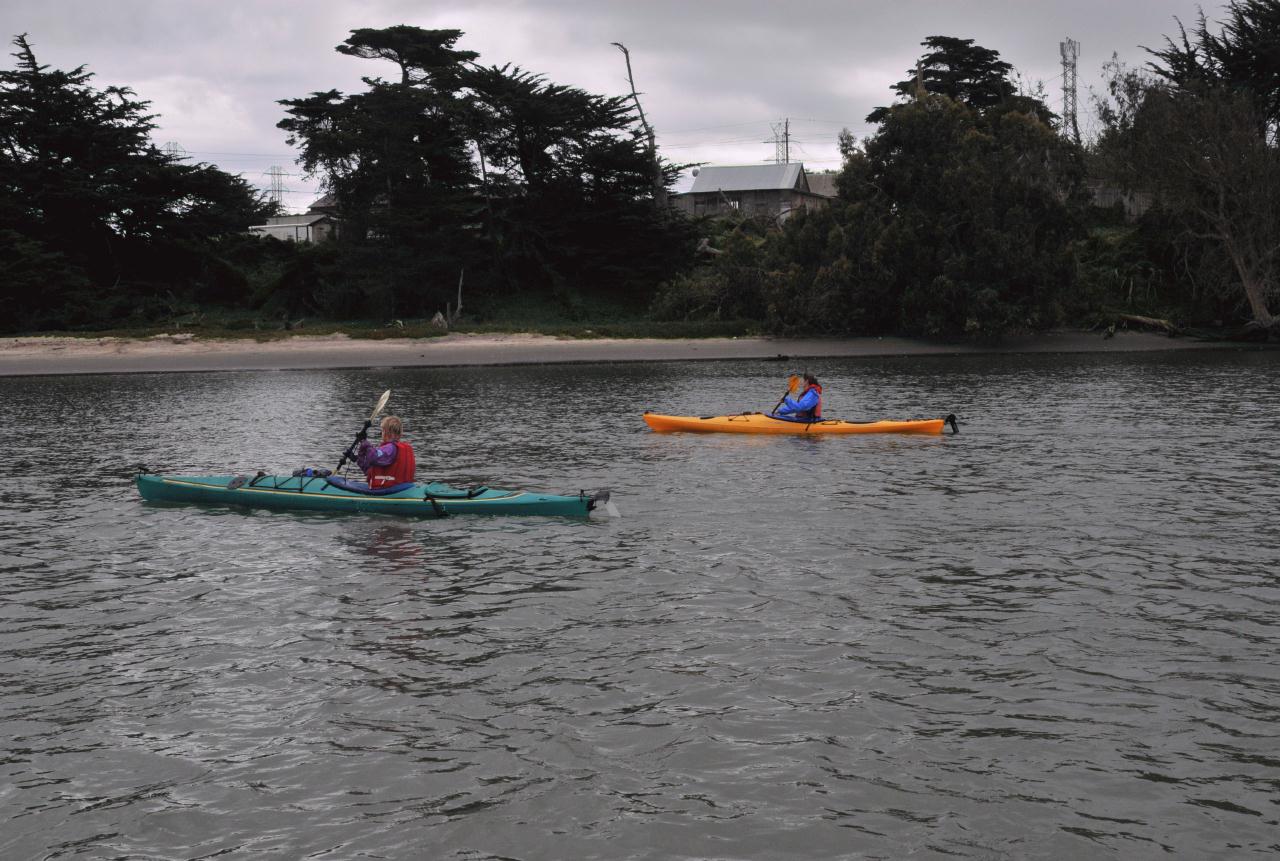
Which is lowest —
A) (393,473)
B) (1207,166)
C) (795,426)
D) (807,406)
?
(795,426)

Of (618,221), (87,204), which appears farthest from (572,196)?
(87,204)

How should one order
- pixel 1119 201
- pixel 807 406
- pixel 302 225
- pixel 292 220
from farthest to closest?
pixel 292 220 → pixel 302 225 → pixel 1119 201 → pixel 807 406

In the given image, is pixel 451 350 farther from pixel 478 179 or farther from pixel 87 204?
pixel 87 204

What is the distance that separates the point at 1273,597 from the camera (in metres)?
11.3

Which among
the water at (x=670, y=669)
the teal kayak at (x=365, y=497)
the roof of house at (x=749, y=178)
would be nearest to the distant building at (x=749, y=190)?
the roof of house at (x=749, y=178)

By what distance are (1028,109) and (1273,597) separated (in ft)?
191

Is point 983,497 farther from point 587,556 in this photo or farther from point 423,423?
point 423,423

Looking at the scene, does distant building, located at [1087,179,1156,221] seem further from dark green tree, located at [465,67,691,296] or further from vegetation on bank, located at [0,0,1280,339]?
dark green tree, located at [465,67,691,296]

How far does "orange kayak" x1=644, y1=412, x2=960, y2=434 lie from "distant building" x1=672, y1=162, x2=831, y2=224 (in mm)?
61958

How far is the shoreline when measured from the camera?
4806 centimetres

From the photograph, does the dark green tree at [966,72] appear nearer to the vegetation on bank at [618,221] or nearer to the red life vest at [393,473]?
the vegetation on bank at [618,221]

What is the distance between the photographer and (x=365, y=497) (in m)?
15.9

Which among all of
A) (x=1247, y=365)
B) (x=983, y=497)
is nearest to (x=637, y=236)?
(x=1247, y=365)

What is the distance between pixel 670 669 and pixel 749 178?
80261 millimetres
